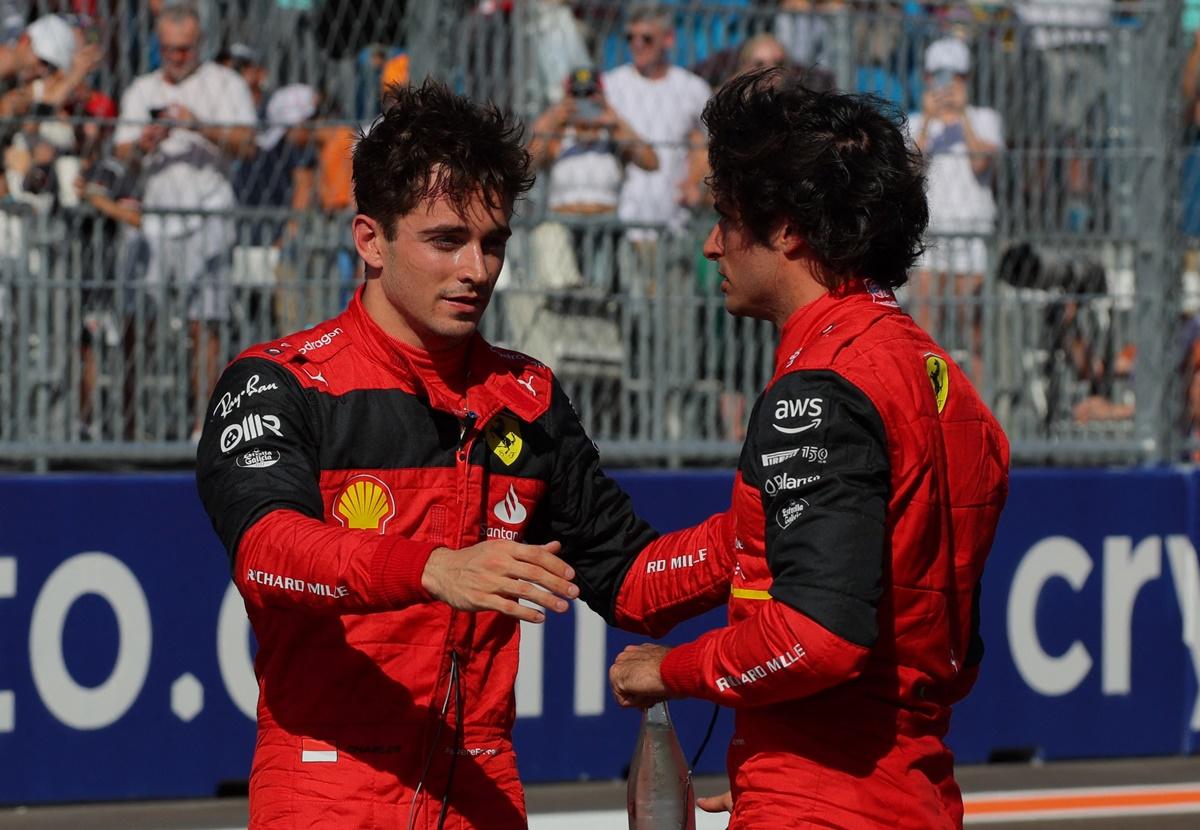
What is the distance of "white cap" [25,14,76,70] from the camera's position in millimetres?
7068

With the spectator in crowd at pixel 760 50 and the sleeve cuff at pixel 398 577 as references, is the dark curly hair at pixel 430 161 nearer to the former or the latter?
the sleeve cuff at pixel 398 577

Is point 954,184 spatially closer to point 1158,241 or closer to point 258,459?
point 1158,241

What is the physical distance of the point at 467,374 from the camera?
3561 mm

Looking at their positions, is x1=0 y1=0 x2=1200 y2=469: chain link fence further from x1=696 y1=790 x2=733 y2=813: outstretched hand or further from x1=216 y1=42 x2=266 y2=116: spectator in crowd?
x1=696 y1=790 x2=733 y2=813: outstretched hand

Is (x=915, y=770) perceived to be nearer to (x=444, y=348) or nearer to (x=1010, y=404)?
(x=444, y=348)

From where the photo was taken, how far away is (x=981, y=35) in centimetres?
817

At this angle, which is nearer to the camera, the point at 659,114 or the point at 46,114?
the point at 46,114

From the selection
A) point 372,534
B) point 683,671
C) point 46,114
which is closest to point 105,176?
point 46,114

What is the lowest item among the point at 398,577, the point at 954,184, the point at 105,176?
the point at 398,577

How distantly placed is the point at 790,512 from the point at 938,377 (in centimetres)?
38

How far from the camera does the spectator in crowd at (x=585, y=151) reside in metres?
7.77

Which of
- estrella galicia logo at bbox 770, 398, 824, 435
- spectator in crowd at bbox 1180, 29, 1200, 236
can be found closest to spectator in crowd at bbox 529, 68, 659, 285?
spectator in crowd at bbox 1180, 29, 1200, 236

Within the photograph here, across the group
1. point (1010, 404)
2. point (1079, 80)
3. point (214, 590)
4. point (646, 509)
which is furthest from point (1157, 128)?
point (214, 590)

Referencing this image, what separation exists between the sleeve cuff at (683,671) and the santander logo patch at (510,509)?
507mm
